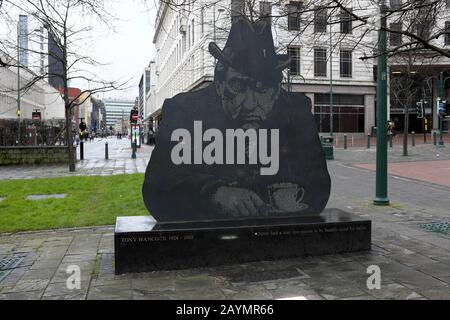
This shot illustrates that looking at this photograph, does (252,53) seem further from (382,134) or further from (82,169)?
(82,169)

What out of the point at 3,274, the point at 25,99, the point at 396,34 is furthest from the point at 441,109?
the point at 25,99

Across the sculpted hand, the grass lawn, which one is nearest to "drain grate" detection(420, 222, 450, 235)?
the sculpted hand

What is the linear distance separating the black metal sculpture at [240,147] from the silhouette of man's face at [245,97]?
0.5 inches

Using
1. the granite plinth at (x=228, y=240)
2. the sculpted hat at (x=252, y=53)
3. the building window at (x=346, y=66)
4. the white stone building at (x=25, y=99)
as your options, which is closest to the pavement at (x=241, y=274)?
the granite plinth at (x=228, y=240)

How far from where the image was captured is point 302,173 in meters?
7.02

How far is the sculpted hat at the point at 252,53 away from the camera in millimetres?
6762

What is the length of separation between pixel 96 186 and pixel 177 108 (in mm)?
8799

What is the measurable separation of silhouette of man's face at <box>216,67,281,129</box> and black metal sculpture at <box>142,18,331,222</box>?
0.01m

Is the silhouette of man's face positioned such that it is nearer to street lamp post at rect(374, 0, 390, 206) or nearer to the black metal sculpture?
the black metal sculpture

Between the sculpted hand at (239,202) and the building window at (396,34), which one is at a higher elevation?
the building window at (396,34)

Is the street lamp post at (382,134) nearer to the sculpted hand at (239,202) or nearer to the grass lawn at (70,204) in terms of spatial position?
the sculpted hand at (239,202)

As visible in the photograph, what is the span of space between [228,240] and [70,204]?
6.15 meters
